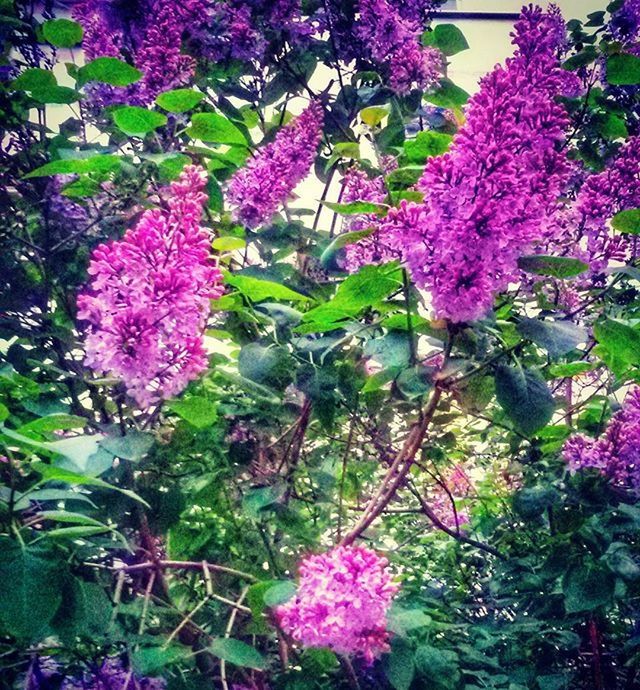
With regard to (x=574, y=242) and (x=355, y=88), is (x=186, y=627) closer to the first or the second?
(x=574, y=242)

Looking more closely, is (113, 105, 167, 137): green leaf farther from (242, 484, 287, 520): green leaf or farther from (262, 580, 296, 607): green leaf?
(262, 580, 296, 607): green leaf

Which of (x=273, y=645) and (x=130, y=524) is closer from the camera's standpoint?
(x=130, y=524)

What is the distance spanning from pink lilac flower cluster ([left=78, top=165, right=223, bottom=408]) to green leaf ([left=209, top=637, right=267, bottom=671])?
0.39m

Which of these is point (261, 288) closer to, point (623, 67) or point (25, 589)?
point (25, 589)

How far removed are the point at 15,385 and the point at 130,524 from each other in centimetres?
33

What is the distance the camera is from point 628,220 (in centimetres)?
98

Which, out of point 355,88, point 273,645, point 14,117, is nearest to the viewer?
point 273,645

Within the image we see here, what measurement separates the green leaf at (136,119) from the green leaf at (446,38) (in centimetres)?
93

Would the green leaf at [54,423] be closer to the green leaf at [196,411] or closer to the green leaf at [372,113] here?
the green leaf at [196,411]

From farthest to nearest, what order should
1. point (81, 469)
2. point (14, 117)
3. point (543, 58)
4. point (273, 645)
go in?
point (14, 117) → point (273, 645) → point (543, 58) → point (81, 469)

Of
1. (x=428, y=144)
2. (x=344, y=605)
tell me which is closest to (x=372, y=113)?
(x=428, y=144)

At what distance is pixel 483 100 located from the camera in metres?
0.84

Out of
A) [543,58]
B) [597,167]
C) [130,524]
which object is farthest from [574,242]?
[130,524]

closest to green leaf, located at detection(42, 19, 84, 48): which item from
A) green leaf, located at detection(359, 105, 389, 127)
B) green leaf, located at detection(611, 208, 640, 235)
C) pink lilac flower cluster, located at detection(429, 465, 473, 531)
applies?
green leaf, located at detection(359, 105, 389, 127)
